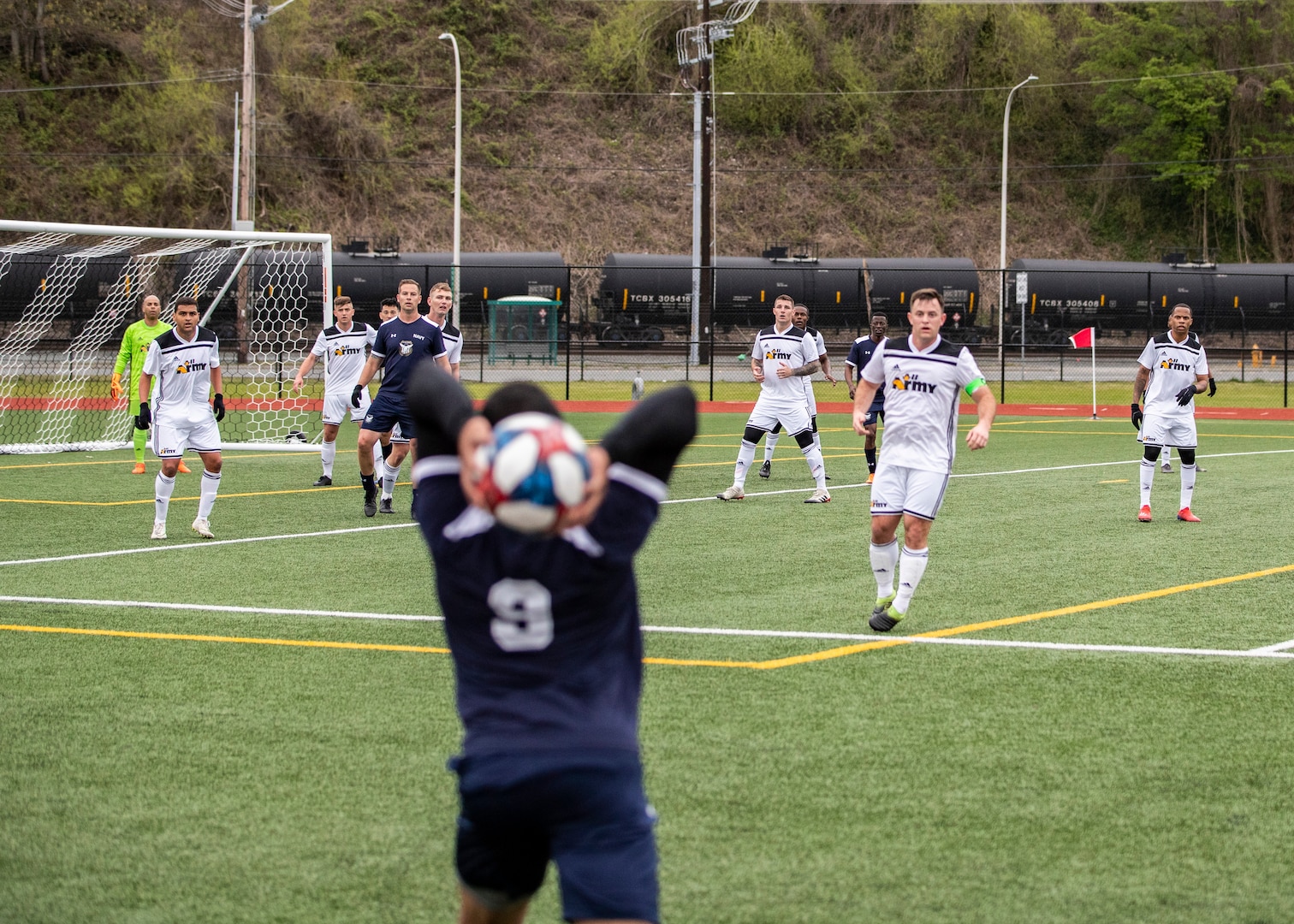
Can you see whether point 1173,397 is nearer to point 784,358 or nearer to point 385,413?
point 784,358

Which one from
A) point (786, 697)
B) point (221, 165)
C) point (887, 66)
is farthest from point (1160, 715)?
point (887, 66)

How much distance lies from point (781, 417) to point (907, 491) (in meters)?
7.82

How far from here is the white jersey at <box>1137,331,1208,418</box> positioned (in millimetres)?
14508

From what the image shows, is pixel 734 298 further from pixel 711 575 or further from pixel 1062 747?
pixel 1062 747

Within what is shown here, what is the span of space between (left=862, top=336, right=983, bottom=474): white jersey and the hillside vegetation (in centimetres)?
5646

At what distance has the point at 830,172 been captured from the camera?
240 ft

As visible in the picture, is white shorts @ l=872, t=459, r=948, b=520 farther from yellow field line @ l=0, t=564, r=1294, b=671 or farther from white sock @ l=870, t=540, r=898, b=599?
yellow field line @ l=0, t=564, r=1294, b=671

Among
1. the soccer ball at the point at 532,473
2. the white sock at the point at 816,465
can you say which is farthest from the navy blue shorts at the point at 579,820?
the white sock at the point at 816,465

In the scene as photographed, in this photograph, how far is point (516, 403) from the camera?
9.56 ft

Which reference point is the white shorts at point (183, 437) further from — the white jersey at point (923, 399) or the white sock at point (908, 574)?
the white sock at point (908, 574)

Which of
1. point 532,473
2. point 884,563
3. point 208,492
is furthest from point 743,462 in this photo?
point 532,473

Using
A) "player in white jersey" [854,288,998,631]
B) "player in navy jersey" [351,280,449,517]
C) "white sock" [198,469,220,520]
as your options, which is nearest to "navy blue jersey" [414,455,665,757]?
"player in white jersey" [854,288,998,631]

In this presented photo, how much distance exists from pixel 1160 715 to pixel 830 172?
224 feet

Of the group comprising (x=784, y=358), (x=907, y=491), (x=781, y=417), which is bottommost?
(x=907, y=491)
